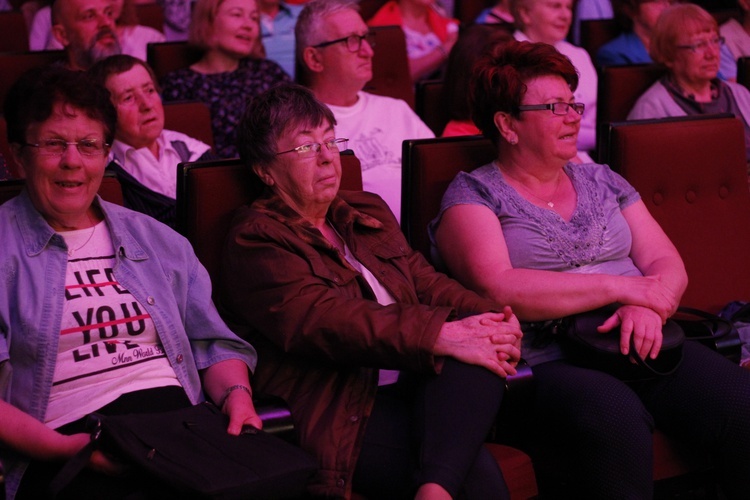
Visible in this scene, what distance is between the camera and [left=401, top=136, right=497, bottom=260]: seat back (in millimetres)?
2480

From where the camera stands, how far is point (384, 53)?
3.92 meters

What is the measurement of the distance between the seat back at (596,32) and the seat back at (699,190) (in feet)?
6.63

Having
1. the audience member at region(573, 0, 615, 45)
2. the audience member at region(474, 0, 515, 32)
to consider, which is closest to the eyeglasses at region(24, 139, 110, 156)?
the audience member at region(474, 0, 515, 32)

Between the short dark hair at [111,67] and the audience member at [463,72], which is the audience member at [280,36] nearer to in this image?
the audience member at [463,72]

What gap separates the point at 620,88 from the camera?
3.63m

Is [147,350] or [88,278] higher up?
[88,278]

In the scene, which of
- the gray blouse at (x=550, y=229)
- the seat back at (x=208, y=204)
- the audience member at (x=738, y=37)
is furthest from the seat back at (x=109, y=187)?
the audience member at (x=738, y=37)

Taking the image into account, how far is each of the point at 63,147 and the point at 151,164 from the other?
0.95m

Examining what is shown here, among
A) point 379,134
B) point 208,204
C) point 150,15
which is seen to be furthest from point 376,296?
point 150,15

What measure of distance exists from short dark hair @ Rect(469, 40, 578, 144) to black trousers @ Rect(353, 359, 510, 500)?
2.42 feet

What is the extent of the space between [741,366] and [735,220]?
1.85 feet

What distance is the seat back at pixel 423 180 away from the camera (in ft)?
8.14

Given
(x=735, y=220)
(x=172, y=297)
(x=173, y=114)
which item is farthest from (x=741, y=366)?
(x=173, y=114)

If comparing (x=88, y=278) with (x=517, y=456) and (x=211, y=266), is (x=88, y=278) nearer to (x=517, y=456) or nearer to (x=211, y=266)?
(x=211, y=266)
